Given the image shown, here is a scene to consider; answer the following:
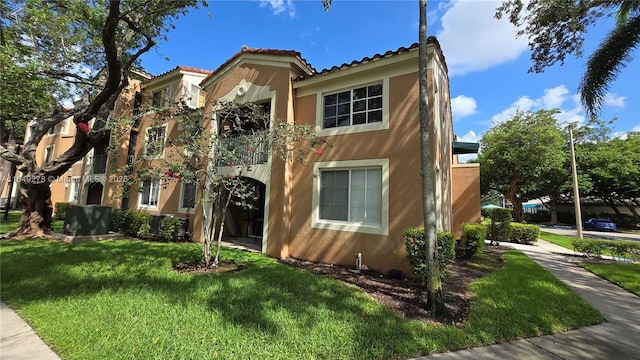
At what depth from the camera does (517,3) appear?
A: 32.6ft

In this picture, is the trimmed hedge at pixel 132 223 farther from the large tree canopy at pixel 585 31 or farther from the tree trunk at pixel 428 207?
the large tree canopy at pixel 585 31

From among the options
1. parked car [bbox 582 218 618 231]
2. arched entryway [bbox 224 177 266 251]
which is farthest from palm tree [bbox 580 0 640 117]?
parked car [bbox 582 218 618 231]

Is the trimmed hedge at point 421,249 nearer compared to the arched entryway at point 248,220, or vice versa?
the trimmed hedge at point 421,249

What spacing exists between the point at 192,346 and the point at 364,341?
2392 millimetres

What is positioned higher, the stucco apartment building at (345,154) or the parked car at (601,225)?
the stucco apartment building at (345,154)

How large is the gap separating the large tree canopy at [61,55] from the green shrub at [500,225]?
20072 millimetres

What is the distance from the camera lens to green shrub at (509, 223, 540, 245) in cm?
1714

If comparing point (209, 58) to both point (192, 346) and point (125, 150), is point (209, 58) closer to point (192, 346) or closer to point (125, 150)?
point (125, 150)

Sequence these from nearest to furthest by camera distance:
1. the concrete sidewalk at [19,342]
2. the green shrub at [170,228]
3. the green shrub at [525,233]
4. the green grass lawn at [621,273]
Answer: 1. the concrete sidewalk at [19,342]
2. the green grass lawn at [621,273]
3. the green shrub at [170,228]
4. the green shrub at [525,233]

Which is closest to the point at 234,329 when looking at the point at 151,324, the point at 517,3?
the point at 151,324

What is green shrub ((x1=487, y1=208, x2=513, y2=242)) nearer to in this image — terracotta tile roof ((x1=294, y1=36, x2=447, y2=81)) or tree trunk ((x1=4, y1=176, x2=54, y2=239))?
terracotta tile roof ((x1=294, y1=36, x2=447, y2=81))

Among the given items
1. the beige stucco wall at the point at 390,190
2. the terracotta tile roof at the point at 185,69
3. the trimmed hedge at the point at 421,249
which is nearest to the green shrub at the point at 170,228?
the beige stucco wall at the point at 390,190

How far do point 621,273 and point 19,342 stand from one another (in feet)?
49.5

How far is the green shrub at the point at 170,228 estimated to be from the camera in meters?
12.2
